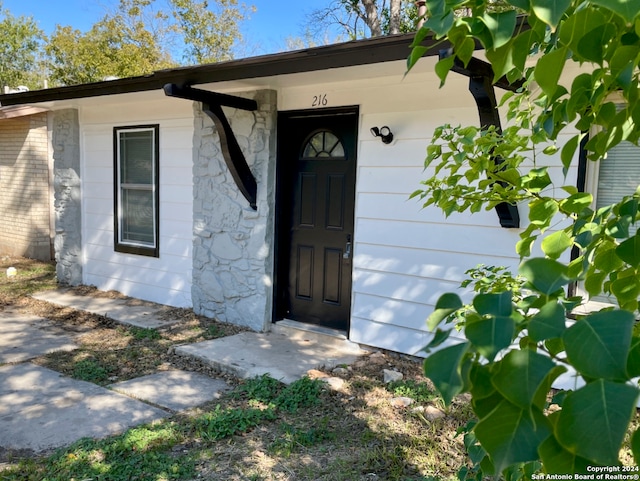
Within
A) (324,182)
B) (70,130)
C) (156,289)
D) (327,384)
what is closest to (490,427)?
(327,384)

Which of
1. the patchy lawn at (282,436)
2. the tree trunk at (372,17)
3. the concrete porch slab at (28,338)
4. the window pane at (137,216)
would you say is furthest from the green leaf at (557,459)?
the tree trunk at (372,17)

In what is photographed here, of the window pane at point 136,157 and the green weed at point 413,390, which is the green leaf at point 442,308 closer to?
the green weed at point 413,390

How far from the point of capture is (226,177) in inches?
214

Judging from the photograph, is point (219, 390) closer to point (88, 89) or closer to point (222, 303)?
point (222, 303)

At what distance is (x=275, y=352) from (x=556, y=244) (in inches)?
151

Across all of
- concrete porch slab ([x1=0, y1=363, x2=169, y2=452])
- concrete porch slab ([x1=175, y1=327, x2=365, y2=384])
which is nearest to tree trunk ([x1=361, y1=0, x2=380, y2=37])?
concrete porch slab ([x1=175, y1=327, x2=365, y2=384])

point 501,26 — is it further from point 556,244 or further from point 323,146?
point 323,146

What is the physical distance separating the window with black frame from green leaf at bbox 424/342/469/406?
621 centimetres

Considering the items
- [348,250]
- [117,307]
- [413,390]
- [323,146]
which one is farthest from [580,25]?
[117,307]

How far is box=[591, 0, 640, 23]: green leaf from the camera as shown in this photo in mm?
563

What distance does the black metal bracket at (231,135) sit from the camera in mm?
4805

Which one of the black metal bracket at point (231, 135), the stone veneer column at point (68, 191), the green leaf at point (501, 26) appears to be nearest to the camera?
the green leaf at point (501, 26)

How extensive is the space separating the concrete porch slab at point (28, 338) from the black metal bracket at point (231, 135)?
7.31 feet

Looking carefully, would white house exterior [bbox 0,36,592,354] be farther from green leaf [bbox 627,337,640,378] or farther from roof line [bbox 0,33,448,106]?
green leaf [bbox 627,337,640,378]
